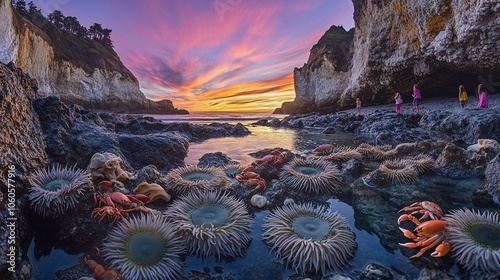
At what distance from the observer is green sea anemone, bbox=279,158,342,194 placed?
3.92 metres

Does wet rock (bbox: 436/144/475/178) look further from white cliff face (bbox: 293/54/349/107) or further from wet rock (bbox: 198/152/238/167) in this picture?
white cliff face (bbox: 293/54/349/107)

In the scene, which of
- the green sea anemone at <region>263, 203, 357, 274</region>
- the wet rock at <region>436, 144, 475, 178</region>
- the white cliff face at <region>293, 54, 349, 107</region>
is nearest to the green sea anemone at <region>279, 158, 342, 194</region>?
the green sea anemone at <region>263, 203, 357, 274</region>

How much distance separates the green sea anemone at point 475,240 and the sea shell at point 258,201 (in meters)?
2.04

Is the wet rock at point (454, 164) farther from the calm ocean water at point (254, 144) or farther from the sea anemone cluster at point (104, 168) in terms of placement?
the sea anemone cluster at point (104, 168)

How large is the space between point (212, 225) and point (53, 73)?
54.9 metres

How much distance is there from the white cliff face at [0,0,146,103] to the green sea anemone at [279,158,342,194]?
30920 mm

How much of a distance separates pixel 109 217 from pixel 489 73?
23494 millimetres

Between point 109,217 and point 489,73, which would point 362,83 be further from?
point 109,217

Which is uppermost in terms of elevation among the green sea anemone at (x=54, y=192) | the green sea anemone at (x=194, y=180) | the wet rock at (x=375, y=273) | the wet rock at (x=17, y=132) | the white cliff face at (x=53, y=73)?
the white cliff face at (x=53, y=73)

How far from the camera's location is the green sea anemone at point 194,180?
12.0ft

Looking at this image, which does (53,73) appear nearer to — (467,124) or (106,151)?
(106,151)

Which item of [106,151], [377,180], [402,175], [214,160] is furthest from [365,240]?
[106,151]

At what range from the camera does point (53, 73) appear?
141 ft

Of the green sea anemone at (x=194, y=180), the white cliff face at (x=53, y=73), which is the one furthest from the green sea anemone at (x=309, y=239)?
the white cliff face at (x=53, y=73)
